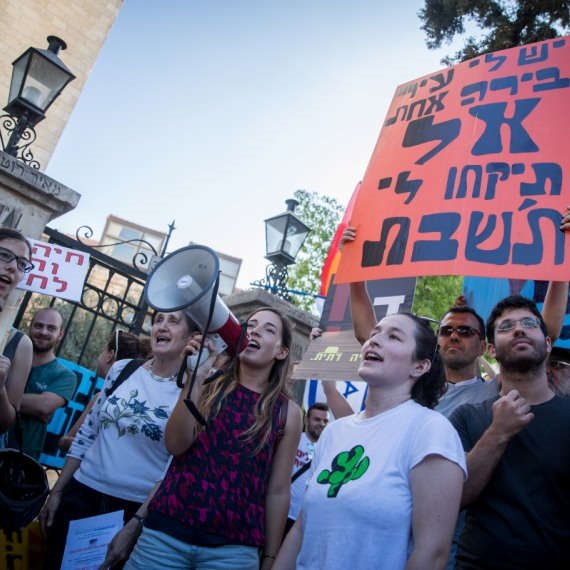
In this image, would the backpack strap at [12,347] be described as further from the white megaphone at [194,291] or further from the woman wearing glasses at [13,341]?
the white megaphone at [194,291]

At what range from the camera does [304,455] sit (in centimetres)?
388

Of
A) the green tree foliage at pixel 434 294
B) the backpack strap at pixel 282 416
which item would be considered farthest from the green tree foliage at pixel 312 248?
the backpack strap at pixel 282 416

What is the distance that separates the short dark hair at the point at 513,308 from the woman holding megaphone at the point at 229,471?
950 millimetres

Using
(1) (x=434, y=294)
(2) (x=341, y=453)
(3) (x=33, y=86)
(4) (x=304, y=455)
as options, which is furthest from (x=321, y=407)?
(1) (x=434, y=294)

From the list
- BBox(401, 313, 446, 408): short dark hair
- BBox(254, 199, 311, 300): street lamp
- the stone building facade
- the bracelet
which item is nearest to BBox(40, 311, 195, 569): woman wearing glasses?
the bracelet

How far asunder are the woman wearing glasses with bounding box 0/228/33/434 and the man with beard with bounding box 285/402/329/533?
1.49m

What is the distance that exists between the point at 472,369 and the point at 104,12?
1381 centimetres

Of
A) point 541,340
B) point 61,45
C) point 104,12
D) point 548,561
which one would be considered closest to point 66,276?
point 61,45

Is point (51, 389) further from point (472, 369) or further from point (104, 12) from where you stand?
point (104, 12)

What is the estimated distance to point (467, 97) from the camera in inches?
129

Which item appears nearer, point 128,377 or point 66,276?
point 128,377

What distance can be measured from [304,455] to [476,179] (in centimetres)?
225

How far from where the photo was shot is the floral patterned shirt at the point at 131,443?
8.31 feet

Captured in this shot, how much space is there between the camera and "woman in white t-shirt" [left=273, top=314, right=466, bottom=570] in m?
1.51
